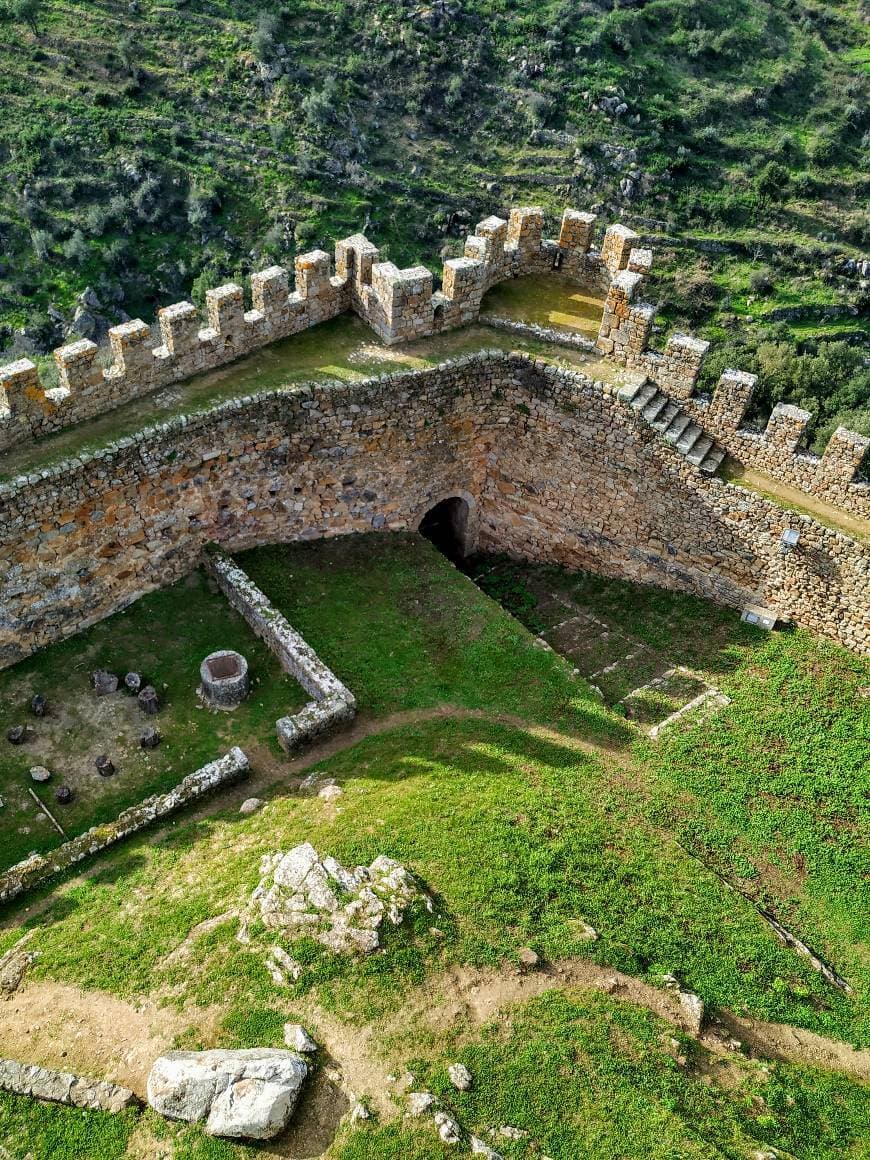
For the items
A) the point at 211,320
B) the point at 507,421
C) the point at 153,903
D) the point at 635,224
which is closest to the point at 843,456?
the point at 507,421

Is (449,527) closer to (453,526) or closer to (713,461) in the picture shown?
(453,526)

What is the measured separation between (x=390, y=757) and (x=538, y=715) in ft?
8.73

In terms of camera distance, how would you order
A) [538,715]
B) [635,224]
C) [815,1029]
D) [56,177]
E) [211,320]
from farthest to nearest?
[635,224]
[56,177]
[211,320]
[538,715]
[815,1029]

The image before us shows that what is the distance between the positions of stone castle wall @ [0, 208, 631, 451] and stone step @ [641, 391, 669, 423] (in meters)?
3.36

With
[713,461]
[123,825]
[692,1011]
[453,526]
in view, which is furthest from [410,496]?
[692,1011]

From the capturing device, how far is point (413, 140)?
53.6 meters

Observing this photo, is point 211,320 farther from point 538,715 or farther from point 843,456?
point 843,456

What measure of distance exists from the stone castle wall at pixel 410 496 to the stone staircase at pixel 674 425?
0.19 meters

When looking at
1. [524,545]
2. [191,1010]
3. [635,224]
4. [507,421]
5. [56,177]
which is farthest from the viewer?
[635,224]

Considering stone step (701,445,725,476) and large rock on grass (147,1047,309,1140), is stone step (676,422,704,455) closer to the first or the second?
stone step (701,445,725,476)

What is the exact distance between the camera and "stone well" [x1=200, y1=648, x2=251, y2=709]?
1499 centimetres

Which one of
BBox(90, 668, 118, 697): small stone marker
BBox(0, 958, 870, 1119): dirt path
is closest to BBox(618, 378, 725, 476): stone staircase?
BBox(0, 958, 870, 1119): dirt path

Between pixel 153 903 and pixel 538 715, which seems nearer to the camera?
pixel 153 903

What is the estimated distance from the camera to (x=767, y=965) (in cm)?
1225
